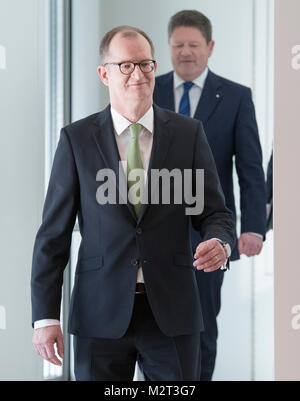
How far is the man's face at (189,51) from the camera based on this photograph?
9.92 ft

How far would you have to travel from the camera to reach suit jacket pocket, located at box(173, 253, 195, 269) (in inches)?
82.3

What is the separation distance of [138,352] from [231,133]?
4.03ft

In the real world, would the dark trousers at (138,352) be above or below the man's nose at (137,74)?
below

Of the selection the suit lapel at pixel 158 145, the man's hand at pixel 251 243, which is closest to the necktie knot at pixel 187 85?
the man's hand at pixel 251 243

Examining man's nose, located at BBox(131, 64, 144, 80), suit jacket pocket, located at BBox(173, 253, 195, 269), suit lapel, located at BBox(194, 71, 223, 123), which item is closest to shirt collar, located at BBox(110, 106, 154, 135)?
man's nose, located at BBox(131, 64, 144, 80)

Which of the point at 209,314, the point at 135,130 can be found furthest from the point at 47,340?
the point at 209,314

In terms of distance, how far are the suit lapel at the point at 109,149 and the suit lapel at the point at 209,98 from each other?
3.06 ft

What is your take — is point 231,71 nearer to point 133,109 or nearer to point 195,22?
point 195,22

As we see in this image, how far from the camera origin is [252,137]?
10.2 feet

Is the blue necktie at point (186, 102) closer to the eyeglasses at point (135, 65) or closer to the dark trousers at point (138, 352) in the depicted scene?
the eyeglasses at point (135, 65)

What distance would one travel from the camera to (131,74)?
6.74 feet
